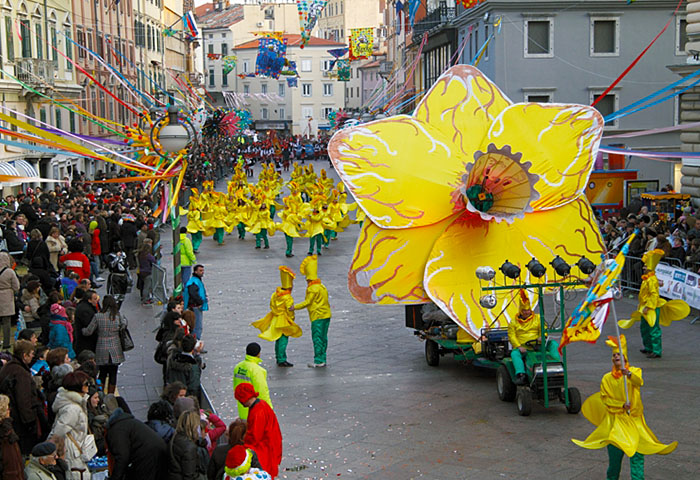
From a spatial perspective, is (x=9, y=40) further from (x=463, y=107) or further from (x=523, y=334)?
(x=523, y=334)

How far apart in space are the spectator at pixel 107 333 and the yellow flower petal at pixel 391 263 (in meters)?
3.09

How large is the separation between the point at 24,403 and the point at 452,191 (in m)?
6.26

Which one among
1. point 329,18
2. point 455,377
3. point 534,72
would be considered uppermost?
point 329,18

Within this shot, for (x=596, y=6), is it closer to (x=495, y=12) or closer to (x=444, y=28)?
(x=495, y=12)

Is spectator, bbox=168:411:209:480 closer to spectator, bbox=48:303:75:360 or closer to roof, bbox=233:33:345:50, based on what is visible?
spectator, bbox=48:303:75:360

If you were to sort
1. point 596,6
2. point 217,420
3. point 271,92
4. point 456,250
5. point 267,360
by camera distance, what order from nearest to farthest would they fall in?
point 217,420, point 456,250, point 267,360, point 596,6, point 271,92

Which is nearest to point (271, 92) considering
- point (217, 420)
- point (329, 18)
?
point (329, 18)

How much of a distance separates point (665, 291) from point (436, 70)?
95.4 feet

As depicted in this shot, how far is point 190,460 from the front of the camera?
24.9 feet

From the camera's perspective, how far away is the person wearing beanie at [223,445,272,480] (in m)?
7.36

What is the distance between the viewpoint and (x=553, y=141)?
44.7ft

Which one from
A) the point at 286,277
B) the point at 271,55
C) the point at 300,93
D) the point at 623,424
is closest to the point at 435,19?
the point at 271,55

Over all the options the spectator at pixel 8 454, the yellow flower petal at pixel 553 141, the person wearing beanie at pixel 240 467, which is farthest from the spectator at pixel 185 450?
the yellow flower petal at pixel 553 141

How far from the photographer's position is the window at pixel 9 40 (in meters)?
32.4
